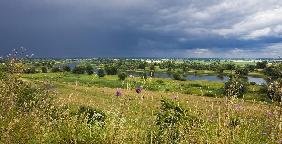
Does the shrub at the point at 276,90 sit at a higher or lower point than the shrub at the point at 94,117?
higher

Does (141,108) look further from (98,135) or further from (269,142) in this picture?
(269,142)

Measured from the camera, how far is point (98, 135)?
8078mm

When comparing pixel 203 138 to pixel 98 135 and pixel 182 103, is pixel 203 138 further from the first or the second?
pixel 182 103

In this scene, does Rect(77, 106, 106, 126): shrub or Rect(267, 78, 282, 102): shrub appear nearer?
Rect(267, 78, 282, 102): shrub

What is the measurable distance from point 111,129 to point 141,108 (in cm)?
127

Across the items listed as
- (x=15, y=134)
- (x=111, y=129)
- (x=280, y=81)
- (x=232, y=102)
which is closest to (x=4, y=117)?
(x=15, y=134)

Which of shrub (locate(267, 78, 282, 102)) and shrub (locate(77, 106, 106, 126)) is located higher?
shrub (locate(267, 78, 282, 102))

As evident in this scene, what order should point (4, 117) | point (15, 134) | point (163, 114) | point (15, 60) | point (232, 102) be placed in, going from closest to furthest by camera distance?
point (232, 102) < point (15, 134) < point (4, 117) < point (163, 114) < point (15, 60)

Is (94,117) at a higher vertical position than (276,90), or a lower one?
lower

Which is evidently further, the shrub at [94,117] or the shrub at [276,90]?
the shrub at [94,117]

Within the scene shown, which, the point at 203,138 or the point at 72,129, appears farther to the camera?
the point at 72,129

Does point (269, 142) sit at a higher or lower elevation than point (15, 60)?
lower

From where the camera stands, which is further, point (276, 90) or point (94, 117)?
point (94, 117)

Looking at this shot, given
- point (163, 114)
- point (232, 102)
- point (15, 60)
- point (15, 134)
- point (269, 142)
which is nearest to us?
point (232, 102)
